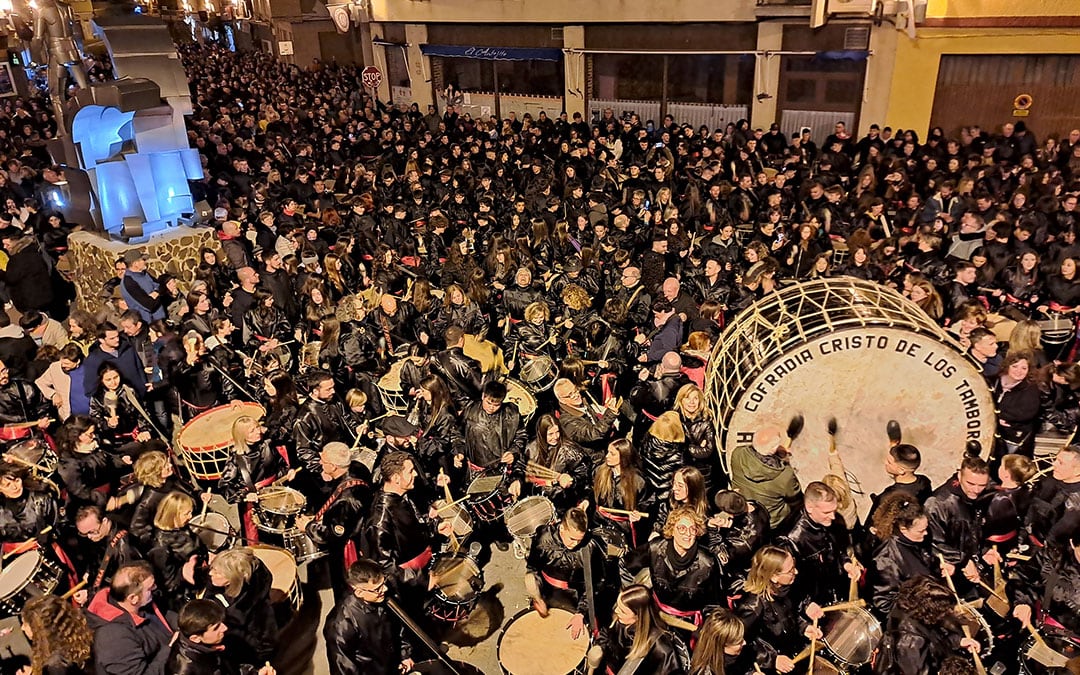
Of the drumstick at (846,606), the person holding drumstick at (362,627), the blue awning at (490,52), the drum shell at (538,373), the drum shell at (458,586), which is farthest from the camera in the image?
the blue awning at (490,52)

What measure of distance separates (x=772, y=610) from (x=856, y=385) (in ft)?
8.28

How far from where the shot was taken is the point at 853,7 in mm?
18156

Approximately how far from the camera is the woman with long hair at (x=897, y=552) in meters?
5.08

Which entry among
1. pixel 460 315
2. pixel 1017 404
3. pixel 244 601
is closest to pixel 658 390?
pixel 460 315

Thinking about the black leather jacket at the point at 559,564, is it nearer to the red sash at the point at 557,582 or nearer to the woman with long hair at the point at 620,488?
the red sash at the point at 557,582

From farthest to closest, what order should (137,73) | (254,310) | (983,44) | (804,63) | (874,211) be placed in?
(804,63) < (983,44) < (137,73) < (874,211) < (254,310)

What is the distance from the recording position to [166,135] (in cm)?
1352

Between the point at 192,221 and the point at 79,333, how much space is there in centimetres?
629

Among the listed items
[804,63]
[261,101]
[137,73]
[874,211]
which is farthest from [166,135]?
[261,101]

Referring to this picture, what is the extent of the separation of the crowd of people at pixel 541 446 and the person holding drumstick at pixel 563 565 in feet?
0.07

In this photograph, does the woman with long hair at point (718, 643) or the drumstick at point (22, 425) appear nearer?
the woman with long hair at point (718, 643)

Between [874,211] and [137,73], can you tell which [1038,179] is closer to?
[874,211]

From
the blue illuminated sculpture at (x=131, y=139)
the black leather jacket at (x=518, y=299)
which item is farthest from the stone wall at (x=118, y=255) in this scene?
the black leather jacket at (x=518, y=299)

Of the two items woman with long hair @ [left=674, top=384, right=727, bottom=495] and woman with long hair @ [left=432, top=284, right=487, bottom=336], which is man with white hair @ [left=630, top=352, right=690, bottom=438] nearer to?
woman with long hair @ [left=674, top=384, right=727, bottom=495]
